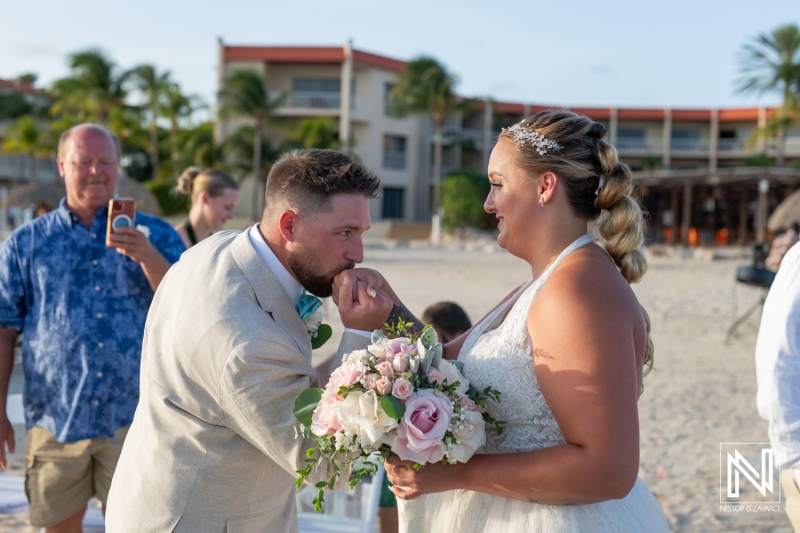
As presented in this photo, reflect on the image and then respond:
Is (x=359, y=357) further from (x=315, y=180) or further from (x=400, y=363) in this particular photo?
(x=315, y=180)

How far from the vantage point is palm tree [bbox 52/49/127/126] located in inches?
1870

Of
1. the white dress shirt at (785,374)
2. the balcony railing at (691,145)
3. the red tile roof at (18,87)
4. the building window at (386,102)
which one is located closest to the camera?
the white dress shirt at (785,374)

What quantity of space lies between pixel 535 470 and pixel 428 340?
48 cm

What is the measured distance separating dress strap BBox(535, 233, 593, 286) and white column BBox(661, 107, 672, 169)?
6098 cm

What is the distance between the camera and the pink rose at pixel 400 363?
2.21m

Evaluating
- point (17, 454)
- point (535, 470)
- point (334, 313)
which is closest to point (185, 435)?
point (535, 470)

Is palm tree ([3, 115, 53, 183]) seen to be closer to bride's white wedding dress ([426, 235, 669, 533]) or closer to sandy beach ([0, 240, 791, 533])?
sandy beach ([0, 240, 791, 533])

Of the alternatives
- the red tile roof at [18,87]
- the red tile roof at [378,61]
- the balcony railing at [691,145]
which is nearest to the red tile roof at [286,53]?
the red tile roof at [378,61]

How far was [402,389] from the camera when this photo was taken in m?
2.16

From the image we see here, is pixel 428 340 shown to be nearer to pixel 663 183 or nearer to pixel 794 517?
pixel 794 517

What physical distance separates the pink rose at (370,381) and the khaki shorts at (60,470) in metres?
2.16

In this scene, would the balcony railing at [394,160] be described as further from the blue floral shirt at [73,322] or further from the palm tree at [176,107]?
the blue floral shirt at [73,322]

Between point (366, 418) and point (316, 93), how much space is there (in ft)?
163

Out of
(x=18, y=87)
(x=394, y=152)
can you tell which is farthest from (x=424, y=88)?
(x=18, y=87)
